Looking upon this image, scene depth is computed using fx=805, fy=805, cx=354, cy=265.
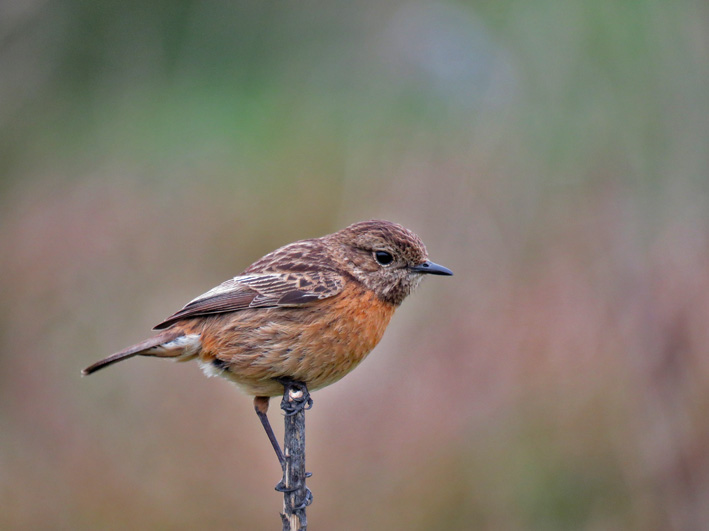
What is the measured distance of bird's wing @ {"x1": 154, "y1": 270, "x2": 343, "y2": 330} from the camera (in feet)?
15.9

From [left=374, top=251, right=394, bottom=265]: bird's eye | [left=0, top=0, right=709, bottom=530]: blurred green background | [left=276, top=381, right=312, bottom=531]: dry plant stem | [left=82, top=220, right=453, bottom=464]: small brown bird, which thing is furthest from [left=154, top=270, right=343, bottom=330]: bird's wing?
[left=0, top=0, right=709, bottom=530]: blurred green background

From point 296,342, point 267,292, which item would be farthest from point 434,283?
point 296,342

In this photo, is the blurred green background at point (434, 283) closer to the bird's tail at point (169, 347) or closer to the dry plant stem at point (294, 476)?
the bird's tail at point (169, 347)

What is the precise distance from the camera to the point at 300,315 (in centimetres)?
479

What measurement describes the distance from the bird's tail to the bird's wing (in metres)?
0.12

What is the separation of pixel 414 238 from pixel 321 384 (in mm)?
1093

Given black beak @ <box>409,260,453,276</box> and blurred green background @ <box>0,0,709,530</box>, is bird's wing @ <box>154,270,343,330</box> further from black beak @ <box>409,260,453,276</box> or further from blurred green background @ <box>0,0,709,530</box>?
blurred green background @ <box>0,0,709,530</box>

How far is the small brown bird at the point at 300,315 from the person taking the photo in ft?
15.5

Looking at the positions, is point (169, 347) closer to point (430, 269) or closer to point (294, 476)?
point (294, 476)

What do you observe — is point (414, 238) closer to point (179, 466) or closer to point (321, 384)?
point (321, 384)

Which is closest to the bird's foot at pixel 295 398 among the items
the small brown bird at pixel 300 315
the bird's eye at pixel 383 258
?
the small brown bird at pixel 300 315

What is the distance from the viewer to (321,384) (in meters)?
4.81

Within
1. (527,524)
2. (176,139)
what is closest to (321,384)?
(527,524)

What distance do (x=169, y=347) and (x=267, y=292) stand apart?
0.70m
